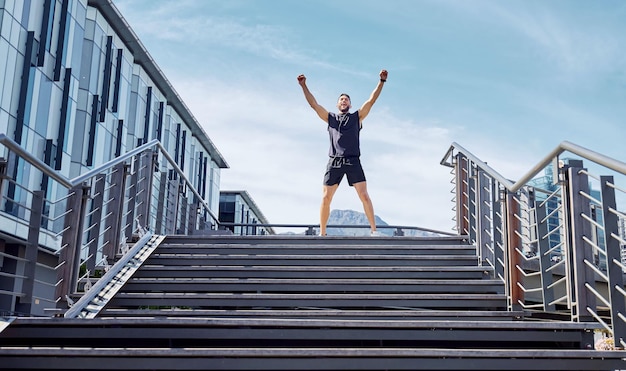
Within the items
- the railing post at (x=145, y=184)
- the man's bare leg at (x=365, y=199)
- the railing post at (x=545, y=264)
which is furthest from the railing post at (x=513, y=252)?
the railing post at (x=145, y=184)

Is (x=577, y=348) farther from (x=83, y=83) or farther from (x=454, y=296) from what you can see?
(x=83, y=83)

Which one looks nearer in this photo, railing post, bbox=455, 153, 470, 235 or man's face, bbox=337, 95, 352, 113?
railing post, bbox=455, 153, 470, 235

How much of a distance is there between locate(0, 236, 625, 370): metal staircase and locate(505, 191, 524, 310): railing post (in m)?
0.17

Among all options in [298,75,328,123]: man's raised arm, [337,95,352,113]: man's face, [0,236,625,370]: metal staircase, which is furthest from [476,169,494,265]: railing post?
[298,75,328,123]: man's raised arm

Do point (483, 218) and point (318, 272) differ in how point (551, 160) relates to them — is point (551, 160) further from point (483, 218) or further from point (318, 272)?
point (318, 272)

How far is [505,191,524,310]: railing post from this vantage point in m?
5.89

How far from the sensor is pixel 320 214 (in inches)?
350

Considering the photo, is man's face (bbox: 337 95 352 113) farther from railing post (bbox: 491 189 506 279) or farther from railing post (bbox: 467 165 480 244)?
Result: railing post (bbox: 491 189 506 279)

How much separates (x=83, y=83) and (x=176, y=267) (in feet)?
84.5

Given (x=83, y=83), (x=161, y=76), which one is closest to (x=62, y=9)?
(x=83, y=83)

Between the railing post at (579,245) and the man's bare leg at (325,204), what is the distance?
4.20m

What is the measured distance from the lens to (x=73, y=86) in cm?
2931

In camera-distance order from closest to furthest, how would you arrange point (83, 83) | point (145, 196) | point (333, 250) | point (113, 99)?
point (333, 250) < point (145, 196) < point (83, 83) < point (113, 99)

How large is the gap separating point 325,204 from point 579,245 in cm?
437
